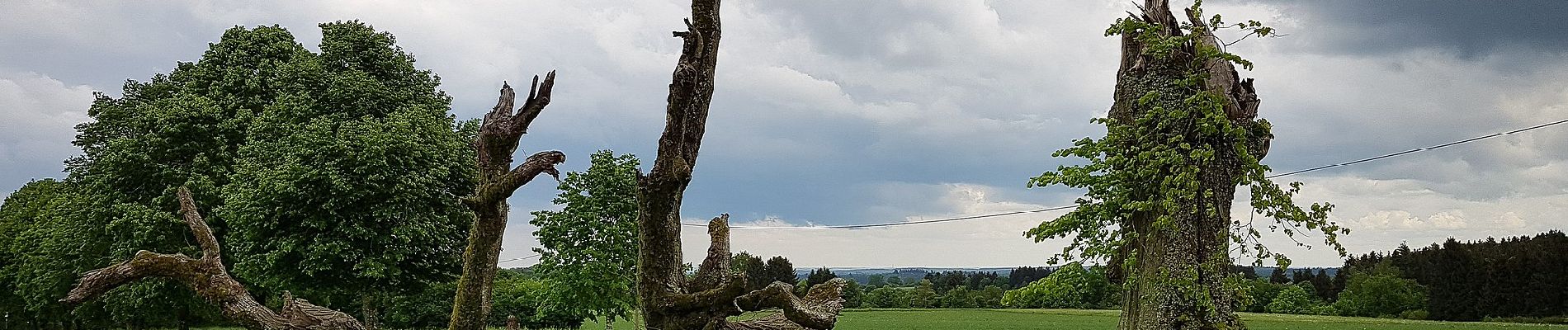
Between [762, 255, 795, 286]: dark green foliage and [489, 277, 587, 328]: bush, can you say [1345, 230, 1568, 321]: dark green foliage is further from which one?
[489, 277, 587, 328]: bush

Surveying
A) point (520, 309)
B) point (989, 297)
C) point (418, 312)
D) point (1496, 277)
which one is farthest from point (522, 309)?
point (1496, 277)

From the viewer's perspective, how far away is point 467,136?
2225cm

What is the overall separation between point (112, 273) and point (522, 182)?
7.50ft

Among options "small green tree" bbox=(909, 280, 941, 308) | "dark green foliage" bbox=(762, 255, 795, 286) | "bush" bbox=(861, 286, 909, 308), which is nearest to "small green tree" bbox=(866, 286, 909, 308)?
"bush" bbox=(861, 286, 909, 308)

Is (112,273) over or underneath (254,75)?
underneath

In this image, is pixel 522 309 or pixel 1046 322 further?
pixel 1046 322

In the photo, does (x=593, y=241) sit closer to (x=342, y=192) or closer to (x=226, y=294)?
(x=342, y=192)

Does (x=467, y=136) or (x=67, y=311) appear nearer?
(x=467, y=136)

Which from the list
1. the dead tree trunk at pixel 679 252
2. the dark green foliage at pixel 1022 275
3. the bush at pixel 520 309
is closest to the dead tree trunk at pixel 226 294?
the dead tree trunk at pixel 679 252

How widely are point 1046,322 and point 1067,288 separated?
1558 inches

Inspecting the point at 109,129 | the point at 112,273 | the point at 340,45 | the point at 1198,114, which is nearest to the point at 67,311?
the point at 109,129

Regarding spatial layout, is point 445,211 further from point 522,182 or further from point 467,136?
point 522,182

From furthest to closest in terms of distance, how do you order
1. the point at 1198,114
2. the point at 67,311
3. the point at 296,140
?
the point at 67,311 → the point at 296,140 → the point at 1198,114

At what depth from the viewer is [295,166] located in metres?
17.9
